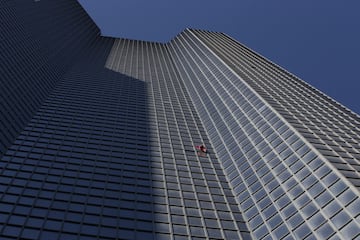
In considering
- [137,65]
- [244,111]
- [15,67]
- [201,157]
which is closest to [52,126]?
[15,67]

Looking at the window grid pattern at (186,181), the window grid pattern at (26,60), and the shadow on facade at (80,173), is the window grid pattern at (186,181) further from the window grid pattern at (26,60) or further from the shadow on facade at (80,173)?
the window grid pattern at (26,60)

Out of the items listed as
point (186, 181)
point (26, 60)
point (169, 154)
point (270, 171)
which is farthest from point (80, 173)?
point (26, 60)

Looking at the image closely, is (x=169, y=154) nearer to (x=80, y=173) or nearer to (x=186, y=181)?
(x=186, y=181)

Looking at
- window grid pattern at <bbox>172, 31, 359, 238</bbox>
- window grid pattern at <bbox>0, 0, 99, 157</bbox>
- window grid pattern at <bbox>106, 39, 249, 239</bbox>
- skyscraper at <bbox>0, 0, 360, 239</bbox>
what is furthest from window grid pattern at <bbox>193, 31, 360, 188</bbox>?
window grid pattern at <bbox>0, 0, 99, 157</bbox>

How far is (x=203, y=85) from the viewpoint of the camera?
136 metres

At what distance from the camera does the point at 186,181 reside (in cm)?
7956

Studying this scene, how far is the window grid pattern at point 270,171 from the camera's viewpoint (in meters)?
58.6

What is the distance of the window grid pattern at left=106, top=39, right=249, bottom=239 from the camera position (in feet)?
214

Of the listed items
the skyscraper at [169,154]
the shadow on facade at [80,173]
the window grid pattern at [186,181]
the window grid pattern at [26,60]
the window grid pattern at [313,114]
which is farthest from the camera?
the window grid pattern at [26,60]

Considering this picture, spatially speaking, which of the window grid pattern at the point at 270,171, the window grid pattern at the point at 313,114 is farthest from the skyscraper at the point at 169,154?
the window grid pattern at the point at 313,114

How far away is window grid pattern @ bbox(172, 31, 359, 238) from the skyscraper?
0.72 ft

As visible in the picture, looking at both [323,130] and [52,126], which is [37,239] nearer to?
[52,126]

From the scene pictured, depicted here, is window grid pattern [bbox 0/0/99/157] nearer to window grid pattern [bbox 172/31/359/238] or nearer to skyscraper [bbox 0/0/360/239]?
skyscraper [bbox 0/0/360/239]

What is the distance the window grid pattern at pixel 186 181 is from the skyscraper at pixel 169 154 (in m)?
0.26
